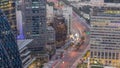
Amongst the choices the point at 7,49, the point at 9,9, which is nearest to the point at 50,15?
the point at 9,9

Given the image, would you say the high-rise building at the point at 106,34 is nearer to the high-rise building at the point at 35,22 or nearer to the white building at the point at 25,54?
the high-rise building at the point at 35,22

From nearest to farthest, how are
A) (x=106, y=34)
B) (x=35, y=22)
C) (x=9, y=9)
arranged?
(x=106, y=34)
(x=35, y=22)
(x=9, y=9)

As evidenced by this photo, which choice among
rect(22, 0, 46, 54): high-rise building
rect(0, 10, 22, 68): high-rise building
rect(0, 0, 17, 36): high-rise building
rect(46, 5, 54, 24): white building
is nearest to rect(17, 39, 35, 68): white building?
rect(22, 0, 46, 54): high-rise building

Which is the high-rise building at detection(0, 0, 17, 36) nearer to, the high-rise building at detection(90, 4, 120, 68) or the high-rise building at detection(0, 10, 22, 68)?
the high-rise building at detection(90, 4, 120, 68)

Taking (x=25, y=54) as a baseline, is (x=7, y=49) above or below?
above

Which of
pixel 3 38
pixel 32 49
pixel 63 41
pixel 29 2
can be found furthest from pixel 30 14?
pixel 3 38

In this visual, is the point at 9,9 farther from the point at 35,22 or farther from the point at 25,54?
the point at 25,54
